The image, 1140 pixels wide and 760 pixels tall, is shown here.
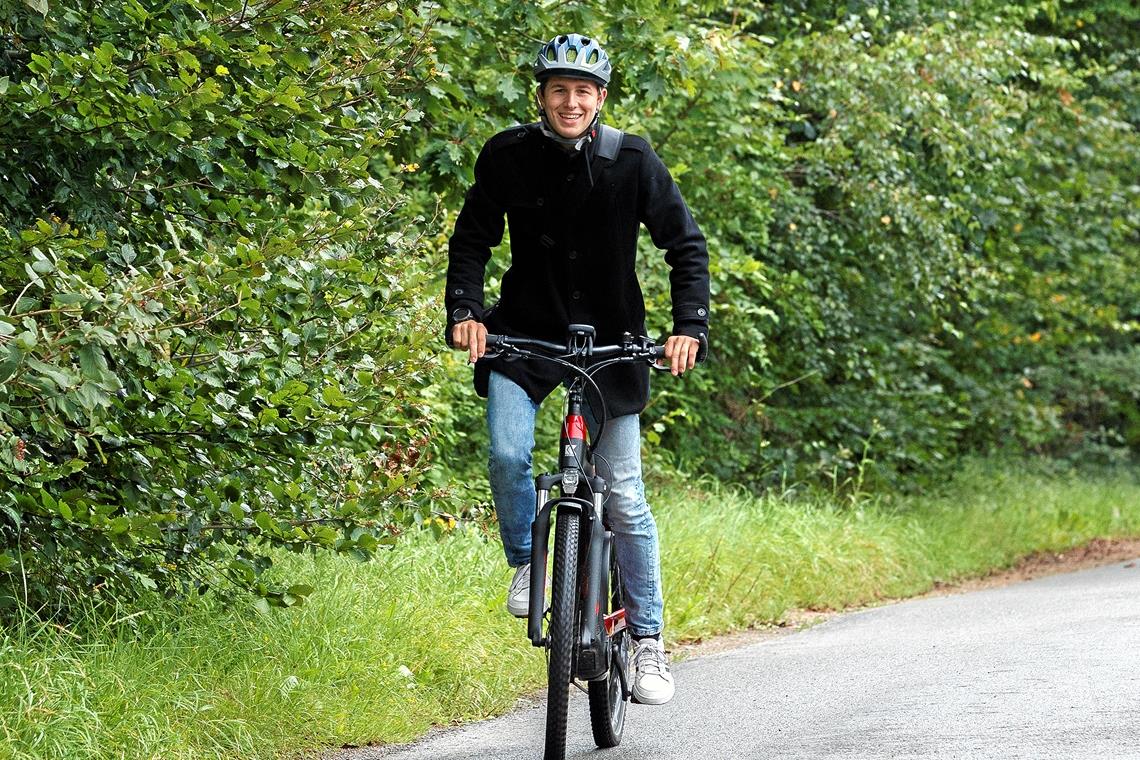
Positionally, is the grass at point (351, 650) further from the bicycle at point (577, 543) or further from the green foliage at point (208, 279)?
the bicycle at point (577, 543)

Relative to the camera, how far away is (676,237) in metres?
5.31

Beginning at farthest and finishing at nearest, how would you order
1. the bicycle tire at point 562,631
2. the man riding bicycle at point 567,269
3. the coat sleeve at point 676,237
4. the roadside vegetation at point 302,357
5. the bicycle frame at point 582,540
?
1. the coat sleeve at point 676,237
2. the man riding bicycle at point 567,269
3. the bicycle frame at point 582,540
4. the roadside vegetation at point 302,357
5. the bicycle tire at point 562,631

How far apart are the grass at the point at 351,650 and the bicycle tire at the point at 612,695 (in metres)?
0.77

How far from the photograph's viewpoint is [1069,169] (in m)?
17.1

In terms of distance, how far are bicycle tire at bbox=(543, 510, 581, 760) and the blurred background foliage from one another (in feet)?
2.12

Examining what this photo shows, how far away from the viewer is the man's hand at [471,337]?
4.99 metres

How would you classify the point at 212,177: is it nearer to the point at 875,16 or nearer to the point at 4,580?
the point at 4,580

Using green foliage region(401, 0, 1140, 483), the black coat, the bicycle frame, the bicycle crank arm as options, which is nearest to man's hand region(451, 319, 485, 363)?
the black coat

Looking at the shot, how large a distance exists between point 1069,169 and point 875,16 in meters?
4.41

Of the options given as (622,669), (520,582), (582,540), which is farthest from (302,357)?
(622,669)

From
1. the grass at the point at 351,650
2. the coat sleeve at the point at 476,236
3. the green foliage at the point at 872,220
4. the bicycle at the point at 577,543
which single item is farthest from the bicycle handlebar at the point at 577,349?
the green foliage at the point at 872,220

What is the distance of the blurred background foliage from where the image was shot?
4.80 meters

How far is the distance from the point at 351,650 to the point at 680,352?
6.16 ft

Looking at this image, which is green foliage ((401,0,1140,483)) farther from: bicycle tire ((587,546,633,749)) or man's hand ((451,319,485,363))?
man's hand ((451,319,485,363))
